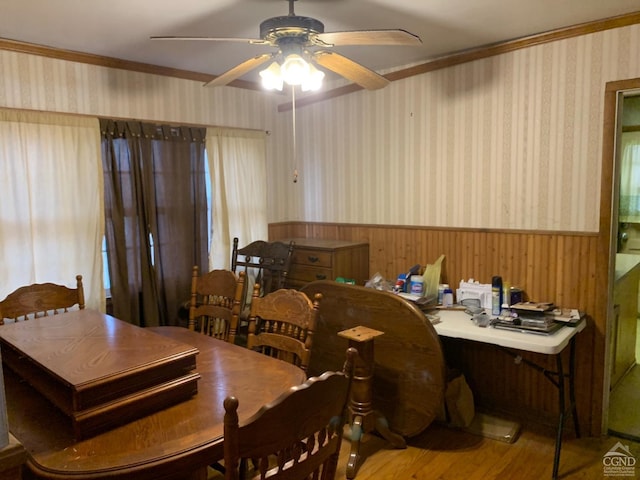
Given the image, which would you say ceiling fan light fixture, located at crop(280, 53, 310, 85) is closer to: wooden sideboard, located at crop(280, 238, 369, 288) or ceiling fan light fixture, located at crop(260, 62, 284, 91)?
ceiling fan light fixture, located at crop(260, 62, 284, 91)

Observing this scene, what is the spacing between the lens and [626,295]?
11.4 ft

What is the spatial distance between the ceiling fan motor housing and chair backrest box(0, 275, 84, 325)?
173cm

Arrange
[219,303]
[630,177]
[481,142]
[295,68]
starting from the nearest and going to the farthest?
1. [295,68]
2. [219,303]
3. [481,142]
4. [630,177]

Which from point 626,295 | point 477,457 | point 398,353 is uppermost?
point 626,295

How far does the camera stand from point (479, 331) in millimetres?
2568

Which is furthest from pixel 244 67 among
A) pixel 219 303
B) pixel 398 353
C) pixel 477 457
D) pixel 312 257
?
pixel 477 457

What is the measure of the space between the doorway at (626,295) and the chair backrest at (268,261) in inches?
84.6

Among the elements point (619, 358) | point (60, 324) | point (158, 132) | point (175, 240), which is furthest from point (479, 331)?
point (158, 132)

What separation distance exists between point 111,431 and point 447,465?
1835 millimetres

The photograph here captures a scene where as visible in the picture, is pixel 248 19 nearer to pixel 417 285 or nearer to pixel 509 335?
pixel 417 285

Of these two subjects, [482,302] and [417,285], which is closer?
[482,302]

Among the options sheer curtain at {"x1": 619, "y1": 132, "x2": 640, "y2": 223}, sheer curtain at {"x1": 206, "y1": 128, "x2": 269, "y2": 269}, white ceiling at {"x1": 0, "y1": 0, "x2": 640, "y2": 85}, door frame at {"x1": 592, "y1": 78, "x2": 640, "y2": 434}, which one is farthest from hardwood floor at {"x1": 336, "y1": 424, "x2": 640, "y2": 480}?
sheer curtain at {"x1": 619, "y1": 132, "x2": 640, "y2": 223}

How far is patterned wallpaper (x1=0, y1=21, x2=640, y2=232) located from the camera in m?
2.72

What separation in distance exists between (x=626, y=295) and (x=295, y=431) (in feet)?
10.7
